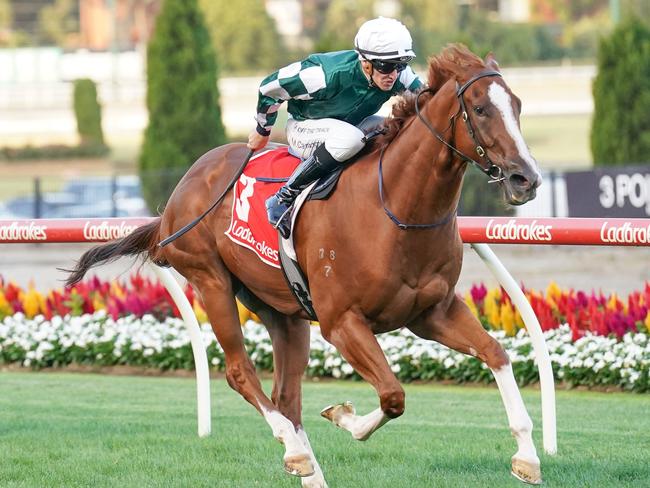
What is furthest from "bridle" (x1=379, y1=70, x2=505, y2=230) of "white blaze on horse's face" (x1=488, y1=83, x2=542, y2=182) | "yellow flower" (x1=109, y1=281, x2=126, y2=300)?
"yellow flower" (x1=109, y1=281, x2=126, y2=300)

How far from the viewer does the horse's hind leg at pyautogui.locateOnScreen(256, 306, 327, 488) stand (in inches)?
242

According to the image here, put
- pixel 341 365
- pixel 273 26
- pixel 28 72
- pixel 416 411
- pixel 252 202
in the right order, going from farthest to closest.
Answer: pixel 273 26, pixel 28 72, pixel 341 365, pixel 416 411, pixel 252 202

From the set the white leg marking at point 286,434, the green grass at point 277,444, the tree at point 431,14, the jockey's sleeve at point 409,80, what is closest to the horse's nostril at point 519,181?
the jockey's sleeve at point 409,80

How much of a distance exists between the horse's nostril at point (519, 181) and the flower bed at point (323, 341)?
4.12 m

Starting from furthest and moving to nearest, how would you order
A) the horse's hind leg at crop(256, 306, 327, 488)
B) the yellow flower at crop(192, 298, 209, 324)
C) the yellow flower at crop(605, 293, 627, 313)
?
the yellow flower at crop(192, 298, 209, 324)
the yellow flower at crop(605, 293, 627, 313)
the horse's hind leg at crop(256, 306, 327, 488)

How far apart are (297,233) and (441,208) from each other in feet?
2.31

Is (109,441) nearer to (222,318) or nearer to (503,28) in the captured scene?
(222,318)

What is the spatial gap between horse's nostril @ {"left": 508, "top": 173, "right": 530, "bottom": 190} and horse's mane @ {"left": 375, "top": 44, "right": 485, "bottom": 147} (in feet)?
1.83

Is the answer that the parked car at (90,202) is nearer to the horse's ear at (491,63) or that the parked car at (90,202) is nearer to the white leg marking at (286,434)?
the white leg marking at (286,434)

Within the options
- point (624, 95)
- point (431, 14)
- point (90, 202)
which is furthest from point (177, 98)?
point (431, 14)

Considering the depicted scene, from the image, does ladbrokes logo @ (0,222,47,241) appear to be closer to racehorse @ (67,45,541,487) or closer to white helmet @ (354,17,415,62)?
racehorse @ (67,45,541,487)

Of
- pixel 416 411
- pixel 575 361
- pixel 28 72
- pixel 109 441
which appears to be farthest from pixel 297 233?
pixel 28 72

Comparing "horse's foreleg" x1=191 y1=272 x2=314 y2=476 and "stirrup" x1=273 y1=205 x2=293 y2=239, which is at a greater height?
"stirrup" x1=273 y1=205 x2=293 y2=239

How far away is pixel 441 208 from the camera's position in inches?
210
